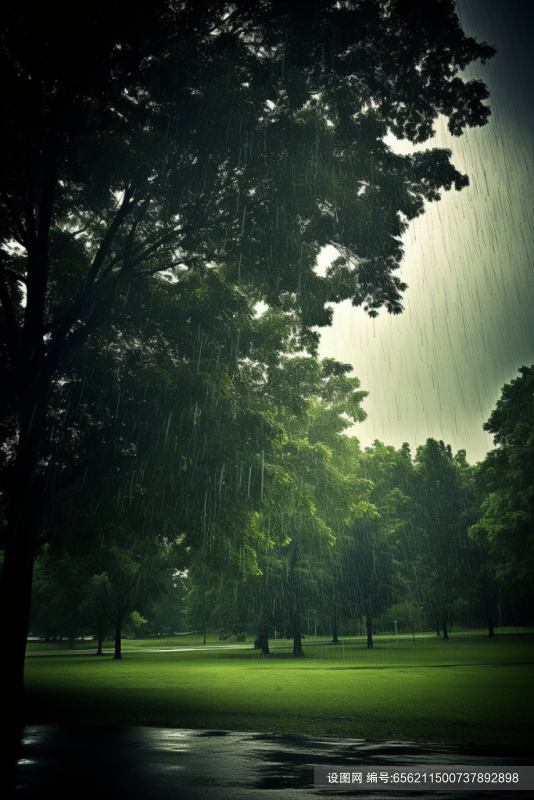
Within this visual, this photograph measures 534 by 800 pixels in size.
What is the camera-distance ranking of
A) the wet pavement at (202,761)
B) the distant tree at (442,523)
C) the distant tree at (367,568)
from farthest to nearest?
the distant tree at (442,523), the distant tree at (367,568), the wet pavement at (202,761)

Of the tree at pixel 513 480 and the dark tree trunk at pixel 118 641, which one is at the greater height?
the tree at pixel 513 480

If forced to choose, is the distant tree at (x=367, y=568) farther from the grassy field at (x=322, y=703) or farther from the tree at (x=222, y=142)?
the tree at (x=222, y=142)

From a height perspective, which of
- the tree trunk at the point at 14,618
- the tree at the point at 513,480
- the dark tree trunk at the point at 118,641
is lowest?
the dark tree trunk at the point at 118,641

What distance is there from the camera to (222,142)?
9375 mm

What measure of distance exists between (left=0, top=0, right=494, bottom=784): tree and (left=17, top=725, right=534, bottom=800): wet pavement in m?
3.14

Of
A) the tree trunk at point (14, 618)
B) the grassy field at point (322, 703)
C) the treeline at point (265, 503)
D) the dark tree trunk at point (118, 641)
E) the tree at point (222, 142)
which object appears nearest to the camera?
the tree at point (222, 142)

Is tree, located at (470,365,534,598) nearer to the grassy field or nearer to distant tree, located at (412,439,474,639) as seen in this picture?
the grassy field

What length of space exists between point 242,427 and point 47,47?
29.1ft

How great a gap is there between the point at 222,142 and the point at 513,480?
25332 millimetres

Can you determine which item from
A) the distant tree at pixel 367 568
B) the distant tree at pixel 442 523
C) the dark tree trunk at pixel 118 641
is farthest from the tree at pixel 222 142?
the distant tree at pixel 442 523

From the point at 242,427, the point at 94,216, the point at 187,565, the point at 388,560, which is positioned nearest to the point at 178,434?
the point at 242,427

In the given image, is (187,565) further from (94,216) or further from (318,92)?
(318,92)

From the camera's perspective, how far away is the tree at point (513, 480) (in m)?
26.0

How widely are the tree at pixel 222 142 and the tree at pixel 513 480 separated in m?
18.6
